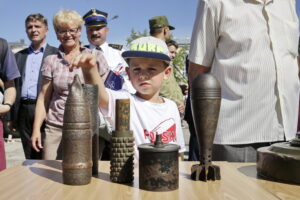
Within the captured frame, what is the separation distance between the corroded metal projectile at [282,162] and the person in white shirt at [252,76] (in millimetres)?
557

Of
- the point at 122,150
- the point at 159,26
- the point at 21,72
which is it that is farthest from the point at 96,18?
the point at 122,150

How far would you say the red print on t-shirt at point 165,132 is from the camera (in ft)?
7.32

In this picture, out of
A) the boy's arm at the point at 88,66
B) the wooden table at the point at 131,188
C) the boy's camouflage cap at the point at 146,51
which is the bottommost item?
the wooden table at the point at 131,188

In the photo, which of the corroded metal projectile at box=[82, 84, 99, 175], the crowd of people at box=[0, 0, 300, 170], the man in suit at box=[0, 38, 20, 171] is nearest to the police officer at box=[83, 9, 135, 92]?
the man in suit at box=[0, 38, 20, 171]

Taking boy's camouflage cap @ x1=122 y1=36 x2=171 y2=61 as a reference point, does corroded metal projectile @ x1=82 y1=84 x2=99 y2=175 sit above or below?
below

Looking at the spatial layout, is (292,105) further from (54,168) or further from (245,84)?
(54,168)

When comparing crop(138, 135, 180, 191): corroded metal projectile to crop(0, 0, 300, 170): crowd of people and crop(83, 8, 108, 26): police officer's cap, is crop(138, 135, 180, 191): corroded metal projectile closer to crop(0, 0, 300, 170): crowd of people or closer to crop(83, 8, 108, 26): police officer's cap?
crop(0, 0, 300, 170): crowd of people

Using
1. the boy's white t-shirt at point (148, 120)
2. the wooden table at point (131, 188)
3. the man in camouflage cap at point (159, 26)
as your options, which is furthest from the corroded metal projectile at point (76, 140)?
the man in camouflage cap at point (159, 26)

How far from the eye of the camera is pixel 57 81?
319cm

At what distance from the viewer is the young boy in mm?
1985

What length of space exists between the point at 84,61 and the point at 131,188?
556 millimetres

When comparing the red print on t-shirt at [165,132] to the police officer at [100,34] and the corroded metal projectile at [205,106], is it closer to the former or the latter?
the corroded metal projectile at [205,106]

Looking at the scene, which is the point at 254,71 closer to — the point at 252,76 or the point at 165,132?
the point at 252,76

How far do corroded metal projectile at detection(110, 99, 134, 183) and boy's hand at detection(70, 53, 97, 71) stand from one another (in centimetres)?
26
